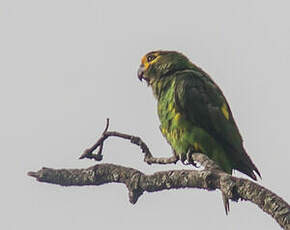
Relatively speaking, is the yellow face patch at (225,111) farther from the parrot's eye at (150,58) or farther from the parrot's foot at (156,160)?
the parrot's foot at (156,160)

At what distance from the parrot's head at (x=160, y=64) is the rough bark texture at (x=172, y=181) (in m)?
2.97

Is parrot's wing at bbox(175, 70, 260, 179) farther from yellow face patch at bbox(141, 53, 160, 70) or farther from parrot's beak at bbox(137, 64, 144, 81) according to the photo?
parrot's beak at bbox(137, 64, 144, 81)

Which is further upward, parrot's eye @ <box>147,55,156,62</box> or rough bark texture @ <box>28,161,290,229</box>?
parrot's eye @ <box>147,55,156,62</box>

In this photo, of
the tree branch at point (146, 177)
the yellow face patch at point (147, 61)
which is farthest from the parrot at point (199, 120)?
the tree branch at point (146, 177)

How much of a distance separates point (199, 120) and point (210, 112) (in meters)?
0.23

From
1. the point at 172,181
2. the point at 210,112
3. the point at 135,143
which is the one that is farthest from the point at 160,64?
the point at 172,181

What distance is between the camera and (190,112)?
23.2 feet

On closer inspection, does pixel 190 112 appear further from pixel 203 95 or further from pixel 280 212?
pixel 280 212

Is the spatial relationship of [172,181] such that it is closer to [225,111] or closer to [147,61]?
[225,111]

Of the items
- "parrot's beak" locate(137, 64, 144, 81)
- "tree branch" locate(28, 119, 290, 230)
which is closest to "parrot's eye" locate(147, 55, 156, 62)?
"parrot's beak" locate(137, 64, 144, 81)

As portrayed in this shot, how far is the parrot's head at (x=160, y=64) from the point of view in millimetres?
7836

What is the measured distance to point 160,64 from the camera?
7.94m

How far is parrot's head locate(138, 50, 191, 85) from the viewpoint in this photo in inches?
309

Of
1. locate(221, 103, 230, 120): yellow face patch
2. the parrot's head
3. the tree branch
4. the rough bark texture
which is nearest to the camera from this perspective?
the rough bark texture
